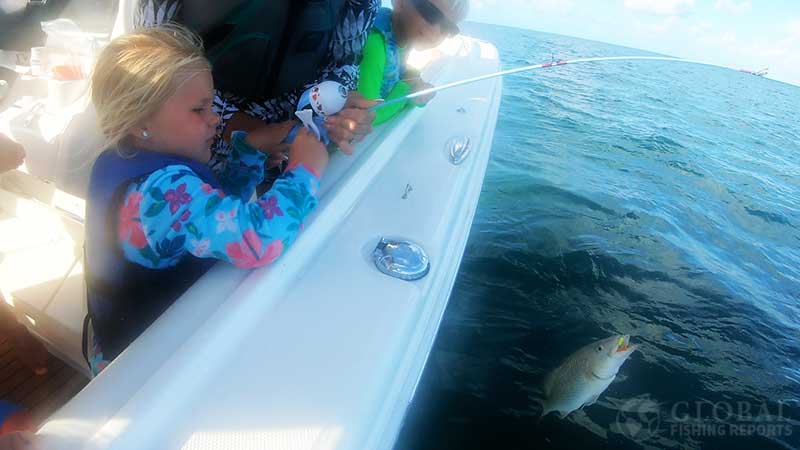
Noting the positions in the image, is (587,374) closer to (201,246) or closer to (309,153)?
(309,153)

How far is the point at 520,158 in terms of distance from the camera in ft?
19.1

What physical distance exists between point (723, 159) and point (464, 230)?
30.0 ft

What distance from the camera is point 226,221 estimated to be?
93 centimetres

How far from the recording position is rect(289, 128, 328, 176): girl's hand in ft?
3.82

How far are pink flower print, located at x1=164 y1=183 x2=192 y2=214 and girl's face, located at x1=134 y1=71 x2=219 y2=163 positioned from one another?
0.56ft

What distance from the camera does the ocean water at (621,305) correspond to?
2.39 metres

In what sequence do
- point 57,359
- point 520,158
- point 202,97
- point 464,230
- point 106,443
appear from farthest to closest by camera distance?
point 520,158
point 464,230
point 57,359
point 202,97
point 106,443

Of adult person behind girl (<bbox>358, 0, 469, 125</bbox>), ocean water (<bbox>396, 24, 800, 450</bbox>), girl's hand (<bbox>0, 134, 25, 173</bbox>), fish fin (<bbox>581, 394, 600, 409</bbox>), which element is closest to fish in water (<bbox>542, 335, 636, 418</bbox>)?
fish fin (<bbox>581, 394, 600, 409</bbox>)

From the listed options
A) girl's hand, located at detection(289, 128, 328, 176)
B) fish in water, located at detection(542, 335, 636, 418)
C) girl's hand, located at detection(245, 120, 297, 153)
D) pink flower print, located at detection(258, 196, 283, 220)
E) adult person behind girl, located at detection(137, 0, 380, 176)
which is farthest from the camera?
fish in water, located at detection(542, 335, 636, 418)

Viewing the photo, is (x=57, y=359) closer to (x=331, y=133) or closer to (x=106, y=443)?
(x=106, y=443)

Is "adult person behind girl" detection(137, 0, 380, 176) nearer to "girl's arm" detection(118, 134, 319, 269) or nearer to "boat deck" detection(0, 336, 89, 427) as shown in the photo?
"girl's arm" detection(118, 134, 319, 269)

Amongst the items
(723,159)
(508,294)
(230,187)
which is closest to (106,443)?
(230,187)

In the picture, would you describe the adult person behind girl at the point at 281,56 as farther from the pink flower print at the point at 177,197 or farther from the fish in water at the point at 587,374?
the fish in water at the point at 587,374

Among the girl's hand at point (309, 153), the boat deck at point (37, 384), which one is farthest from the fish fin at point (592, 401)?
the boat deck at point (37, 384)
